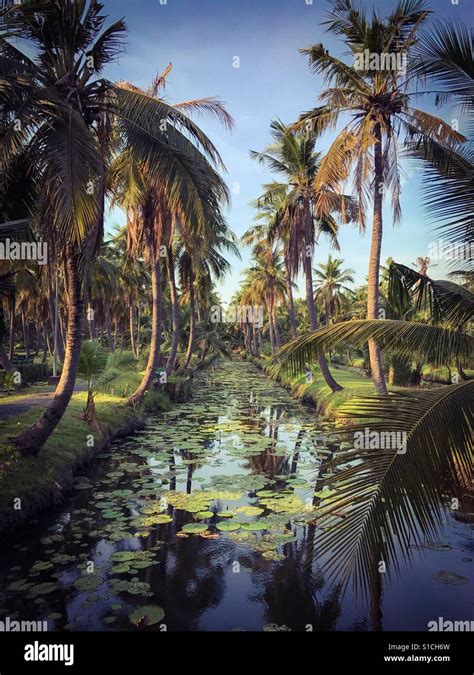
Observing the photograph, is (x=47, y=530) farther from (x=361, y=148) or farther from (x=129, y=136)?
(x=361, y=148)

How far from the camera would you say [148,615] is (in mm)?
4773

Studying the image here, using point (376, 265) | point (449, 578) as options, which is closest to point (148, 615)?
point (449, 578)

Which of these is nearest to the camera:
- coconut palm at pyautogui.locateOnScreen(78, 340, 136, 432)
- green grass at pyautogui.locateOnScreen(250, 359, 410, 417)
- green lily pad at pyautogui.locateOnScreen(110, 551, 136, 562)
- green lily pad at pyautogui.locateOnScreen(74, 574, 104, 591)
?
green lily pad at pyautogui.locateOnScreen(74, 574, 104, 591)

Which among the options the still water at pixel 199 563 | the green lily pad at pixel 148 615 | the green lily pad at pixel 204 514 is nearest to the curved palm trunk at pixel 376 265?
the still water at pixel 199 563

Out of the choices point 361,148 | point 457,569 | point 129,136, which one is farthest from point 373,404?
point 361,148

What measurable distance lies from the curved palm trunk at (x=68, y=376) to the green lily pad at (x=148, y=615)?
4.92 m

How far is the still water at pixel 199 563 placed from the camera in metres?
4.91

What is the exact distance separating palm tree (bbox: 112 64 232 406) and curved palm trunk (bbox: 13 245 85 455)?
8.69ft

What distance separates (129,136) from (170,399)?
47.2 feet

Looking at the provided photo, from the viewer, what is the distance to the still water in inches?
193

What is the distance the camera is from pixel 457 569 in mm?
5988

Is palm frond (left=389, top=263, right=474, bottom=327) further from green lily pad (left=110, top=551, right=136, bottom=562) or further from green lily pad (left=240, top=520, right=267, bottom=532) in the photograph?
green lily pad (left=110, top=551, right=136, bottom=562)

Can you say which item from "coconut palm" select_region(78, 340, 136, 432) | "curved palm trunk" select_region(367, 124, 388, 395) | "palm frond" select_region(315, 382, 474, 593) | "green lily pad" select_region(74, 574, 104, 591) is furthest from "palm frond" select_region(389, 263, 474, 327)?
"coconut palm" select_region(78, 340, 136, 432)

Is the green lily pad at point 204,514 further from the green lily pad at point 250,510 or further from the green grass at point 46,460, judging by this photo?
the green grass at point 46,460
